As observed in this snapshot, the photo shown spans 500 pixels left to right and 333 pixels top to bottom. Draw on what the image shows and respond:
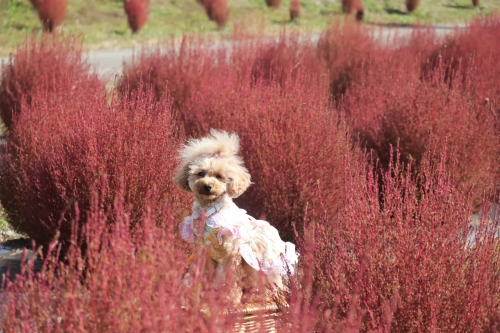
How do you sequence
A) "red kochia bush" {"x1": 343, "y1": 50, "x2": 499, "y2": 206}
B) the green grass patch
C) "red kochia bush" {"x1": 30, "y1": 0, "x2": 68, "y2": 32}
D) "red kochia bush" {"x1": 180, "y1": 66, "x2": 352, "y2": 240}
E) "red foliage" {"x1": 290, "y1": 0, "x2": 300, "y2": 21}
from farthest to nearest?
"red foliage" {"x1": 290, "y1": 0, "x2": 300, "y2": 21}
the green grass patch
"red kochia bush" {"x1": 30, "y1": 0, "x2": 68, "y2": 32}
"red kochia bush" {"x1": 343, "y1": 50, "x2": 499, "y2": 206}
"red kochia bush" {"x1": 180, "y1": 66, "x2": 352, "y2": 240}

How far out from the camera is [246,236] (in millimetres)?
4461

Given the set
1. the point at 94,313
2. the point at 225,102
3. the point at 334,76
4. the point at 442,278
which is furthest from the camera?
the point at 334,76

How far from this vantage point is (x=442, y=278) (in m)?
3.39

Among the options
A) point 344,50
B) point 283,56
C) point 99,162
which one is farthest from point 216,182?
point 344,50

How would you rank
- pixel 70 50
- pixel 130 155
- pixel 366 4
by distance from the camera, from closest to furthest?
pixel 130 155, pixel 70 50, pixel 366 4

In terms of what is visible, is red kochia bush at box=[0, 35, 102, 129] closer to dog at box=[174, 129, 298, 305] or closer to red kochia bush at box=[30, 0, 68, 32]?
dog at box=[174, 129, 298, 305]

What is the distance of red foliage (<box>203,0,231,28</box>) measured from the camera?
2452 centimetres

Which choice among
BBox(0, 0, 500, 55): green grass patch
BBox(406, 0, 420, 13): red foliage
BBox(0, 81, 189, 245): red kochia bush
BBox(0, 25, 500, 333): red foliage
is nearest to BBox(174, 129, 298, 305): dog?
BBox(0, 25, 500, 333): red foliage

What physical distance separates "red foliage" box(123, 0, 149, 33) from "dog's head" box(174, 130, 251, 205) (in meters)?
18.1

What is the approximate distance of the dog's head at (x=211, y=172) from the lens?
4.36m

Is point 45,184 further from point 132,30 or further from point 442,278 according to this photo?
point 132,30

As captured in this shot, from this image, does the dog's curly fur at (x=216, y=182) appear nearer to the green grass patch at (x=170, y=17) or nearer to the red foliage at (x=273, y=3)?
the green grass patch at (x=170, y=17)

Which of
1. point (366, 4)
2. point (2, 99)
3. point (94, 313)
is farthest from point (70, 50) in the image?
point (366, 4)

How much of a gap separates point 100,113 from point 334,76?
7.03 m
